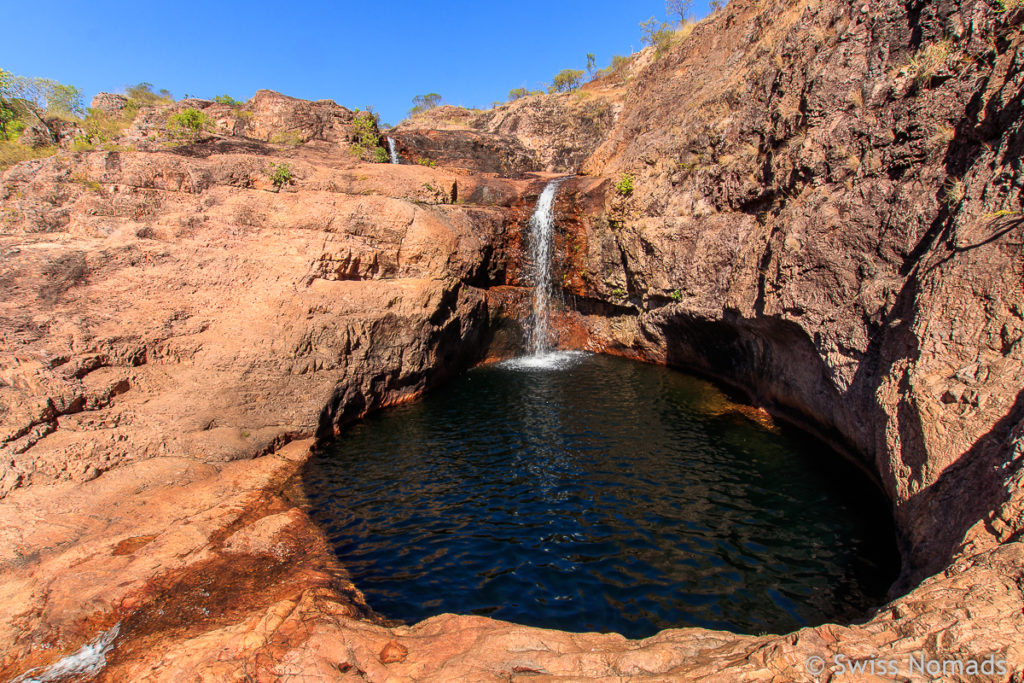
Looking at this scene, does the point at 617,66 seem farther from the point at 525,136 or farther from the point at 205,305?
the point at 205,305

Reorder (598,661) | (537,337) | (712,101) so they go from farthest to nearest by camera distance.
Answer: (537,337)
(712,101)
(598,661)

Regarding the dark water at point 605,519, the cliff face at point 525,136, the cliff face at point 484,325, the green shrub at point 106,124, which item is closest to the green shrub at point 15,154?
the cliff face at point 484,325

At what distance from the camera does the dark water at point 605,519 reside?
688cm

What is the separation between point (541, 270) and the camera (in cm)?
2241

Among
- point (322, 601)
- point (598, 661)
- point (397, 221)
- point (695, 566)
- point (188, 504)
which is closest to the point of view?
point (598, 661)

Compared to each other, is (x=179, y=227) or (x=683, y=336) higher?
(x=179, y=227)

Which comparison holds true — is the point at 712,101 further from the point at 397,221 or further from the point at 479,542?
the point at 479,542

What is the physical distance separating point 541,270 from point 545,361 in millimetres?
4293

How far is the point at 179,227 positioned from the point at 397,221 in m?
5.93

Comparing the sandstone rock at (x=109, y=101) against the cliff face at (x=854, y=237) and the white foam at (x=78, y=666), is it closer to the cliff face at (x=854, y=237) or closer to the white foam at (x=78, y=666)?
the cliff face at (x=854, y=237)

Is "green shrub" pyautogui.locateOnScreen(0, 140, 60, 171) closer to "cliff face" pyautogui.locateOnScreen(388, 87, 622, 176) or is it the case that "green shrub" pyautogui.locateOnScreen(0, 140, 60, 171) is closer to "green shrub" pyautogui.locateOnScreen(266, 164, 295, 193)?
"green shrub" pyautogui.locateOnScreen(266, 164, 295, 193)

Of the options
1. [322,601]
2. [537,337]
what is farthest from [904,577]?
[537,337]

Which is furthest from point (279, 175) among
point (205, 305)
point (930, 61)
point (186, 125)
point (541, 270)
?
point (930, 61)

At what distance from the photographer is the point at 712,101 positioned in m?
18.8
